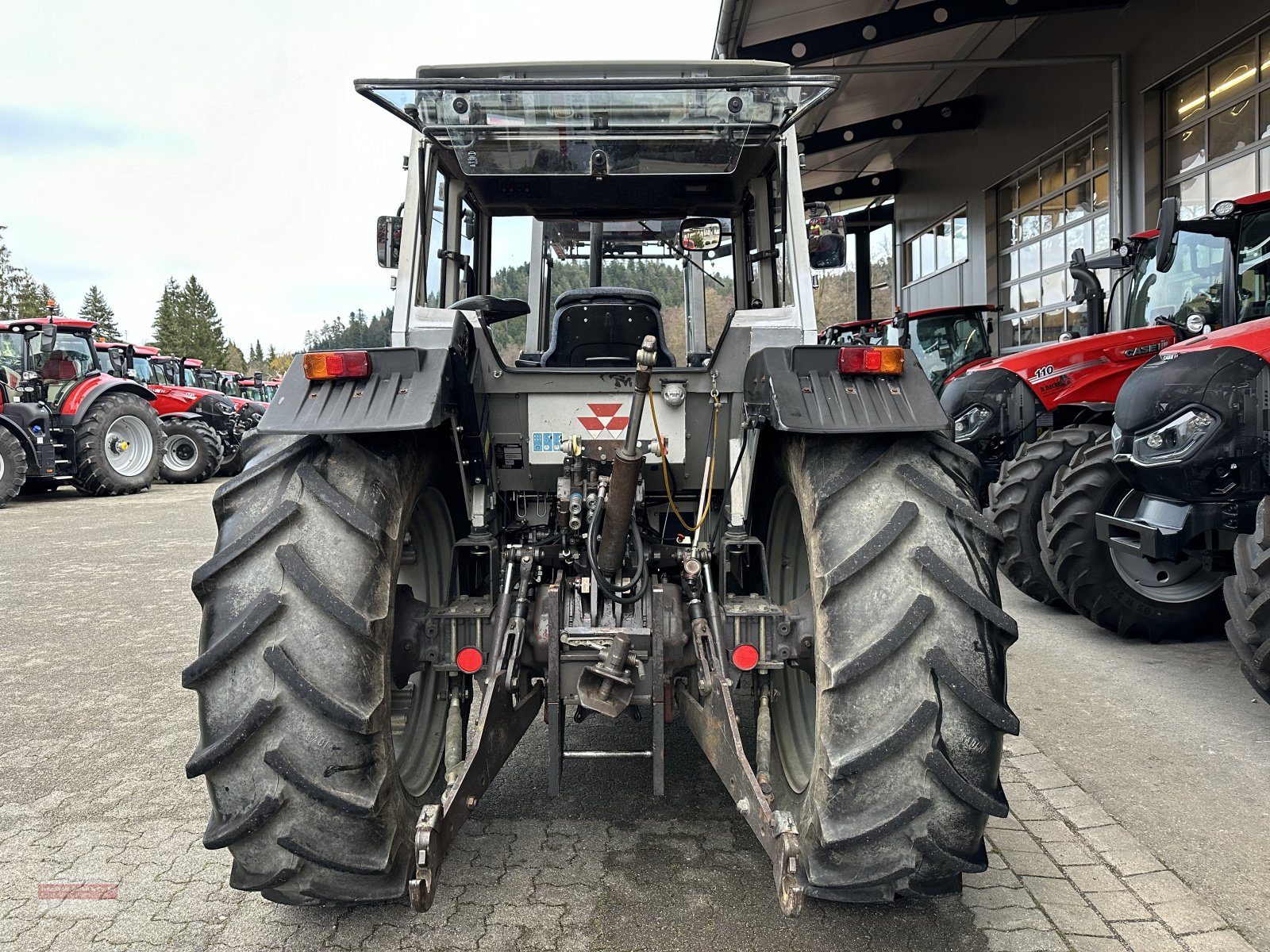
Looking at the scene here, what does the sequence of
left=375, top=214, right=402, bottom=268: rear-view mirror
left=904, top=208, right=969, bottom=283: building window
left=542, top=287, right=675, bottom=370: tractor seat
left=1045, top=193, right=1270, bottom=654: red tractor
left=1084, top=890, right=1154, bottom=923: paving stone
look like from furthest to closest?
1. left=904, top=208, right=969, bottom=283: building window
2. left=1045, top=193, right=1270, bottom=654: red tractor
3. left=542, top=287, right=675, bottom=370: tractor seat
4. left=375, top=214, right=402, bottom=268: rear-view mirror
5. left=1084, top=890, right=1154, bottom=923: paving stone

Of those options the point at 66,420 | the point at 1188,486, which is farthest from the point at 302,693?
the point at 66,420

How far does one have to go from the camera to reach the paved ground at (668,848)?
8.48 ft

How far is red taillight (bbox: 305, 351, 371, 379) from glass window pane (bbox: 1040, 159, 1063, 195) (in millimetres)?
15429

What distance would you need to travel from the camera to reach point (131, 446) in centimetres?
1564

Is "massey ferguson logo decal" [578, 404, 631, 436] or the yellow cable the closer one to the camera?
the yellow cable

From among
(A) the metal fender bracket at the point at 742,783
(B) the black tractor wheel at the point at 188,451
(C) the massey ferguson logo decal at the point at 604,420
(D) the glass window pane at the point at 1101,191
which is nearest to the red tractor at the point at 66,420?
(B) the black tractor wheel at the point at 188,451

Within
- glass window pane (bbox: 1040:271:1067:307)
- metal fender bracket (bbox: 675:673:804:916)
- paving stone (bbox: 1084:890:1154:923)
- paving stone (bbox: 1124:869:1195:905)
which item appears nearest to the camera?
metal fender bracket (bbox: 675:673:804:916)

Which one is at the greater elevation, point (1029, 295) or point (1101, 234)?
point (1101, 234)

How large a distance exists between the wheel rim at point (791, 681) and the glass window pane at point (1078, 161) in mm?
13605

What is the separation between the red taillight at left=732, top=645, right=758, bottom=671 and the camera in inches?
108

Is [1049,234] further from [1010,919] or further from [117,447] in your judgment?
[117,447]

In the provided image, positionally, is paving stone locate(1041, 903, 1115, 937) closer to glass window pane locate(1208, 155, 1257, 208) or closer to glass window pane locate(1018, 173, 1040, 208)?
glass window pane locate(1208, 155, 1257, 208)

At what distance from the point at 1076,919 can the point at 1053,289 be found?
14.7m

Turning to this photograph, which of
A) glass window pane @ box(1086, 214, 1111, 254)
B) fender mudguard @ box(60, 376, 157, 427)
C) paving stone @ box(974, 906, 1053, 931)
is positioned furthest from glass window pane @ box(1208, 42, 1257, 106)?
fender mudguard @ box(60, 376, 157, 427)
